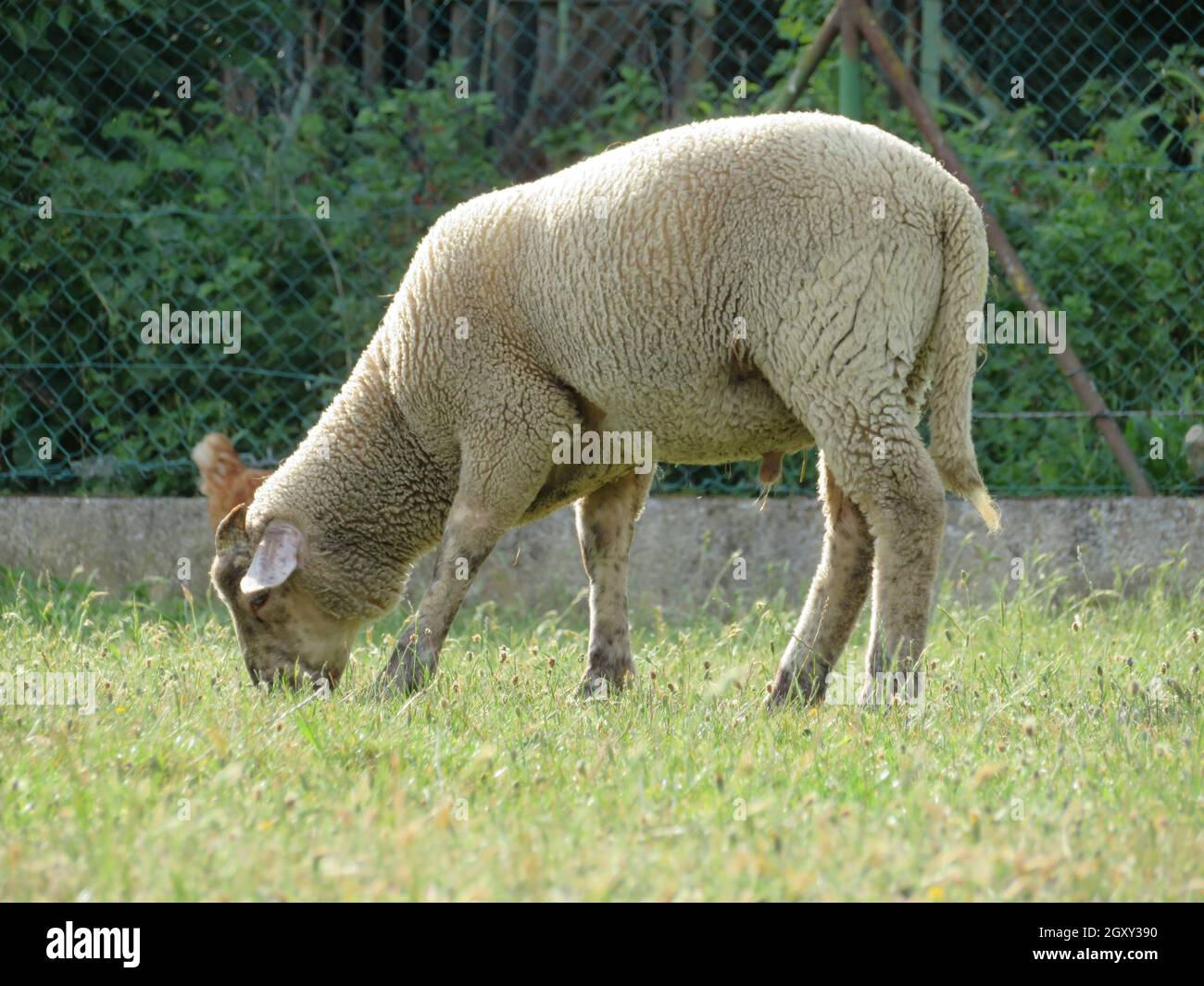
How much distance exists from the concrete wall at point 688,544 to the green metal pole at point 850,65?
1416 millimetres

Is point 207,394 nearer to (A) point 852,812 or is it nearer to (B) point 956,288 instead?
(B) point 956,288

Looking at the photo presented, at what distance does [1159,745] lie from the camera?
336 cm

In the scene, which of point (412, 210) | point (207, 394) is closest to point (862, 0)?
point (412, 210)

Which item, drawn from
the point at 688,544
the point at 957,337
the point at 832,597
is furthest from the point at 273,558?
the point at 688,544

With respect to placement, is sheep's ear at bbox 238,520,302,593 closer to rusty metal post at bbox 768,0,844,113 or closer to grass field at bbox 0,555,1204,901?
grass field at bbox 0,555,1204,901

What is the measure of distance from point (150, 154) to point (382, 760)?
404 centimetres

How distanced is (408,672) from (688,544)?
79.0 inches

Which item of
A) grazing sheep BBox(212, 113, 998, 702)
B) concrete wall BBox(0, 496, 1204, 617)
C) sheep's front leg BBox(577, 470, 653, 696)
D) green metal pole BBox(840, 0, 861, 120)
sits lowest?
concrete wall BBox(0, 496, 1204, 617)

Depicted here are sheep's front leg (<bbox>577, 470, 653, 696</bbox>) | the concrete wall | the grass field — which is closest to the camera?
the grass field

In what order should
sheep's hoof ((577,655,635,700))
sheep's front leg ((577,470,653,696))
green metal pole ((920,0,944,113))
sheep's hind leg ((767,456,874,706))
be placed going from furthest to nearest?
green metal pole ((920,0,944,113)), sheep's front leg ((577,470,653,696)), sheep's hoof ((577,655,635,700)), sheep's hind leg ((767,456,874,706))

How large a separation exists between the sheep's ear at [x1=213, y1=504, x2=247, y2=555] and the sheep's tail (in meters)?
1.87

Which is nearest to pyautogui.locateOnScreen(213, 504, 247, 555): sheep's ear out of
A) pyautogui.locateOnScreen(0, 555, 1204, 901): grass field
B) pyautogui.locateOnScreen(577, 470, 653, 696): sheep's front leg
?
pyautogui.locateOnScreen(0, 555, 1204, 901): grass field

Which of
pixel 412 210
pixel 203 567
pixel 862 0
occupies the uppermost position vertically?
pixel 862 0

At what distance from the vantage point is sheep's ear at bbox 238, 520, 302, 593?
4340 millimetres
